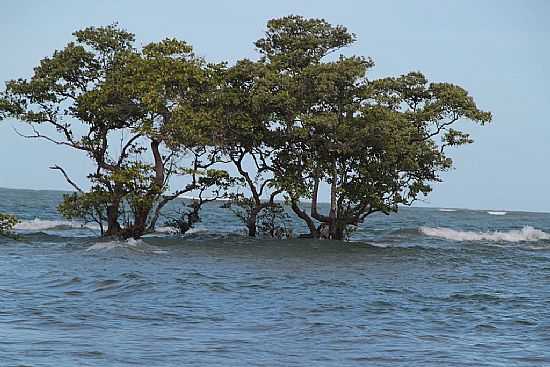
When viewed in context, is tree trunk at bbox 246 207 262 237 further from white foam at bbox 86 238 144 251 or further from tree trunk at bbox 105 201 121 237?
tree trunk at bbox 105 201 121 237

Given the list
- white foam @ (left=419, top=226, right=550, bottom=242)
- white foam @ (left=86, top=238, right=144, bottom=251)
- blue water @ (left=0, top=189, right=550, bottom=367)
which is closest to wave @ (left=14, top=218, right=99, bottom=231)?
blue water @ (left=0, top=189, right=550, bottom=367)

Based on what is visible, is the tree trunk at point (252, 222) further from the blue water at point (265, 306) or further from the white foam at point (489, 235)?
the white foam at point (489, 235)

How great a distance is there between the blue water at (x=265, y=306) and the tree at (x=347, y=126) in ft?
8.20

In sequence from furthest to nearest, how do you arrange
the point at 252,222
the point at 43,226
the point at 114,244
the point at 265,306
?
the point at 43,226, the point at 252,222, the point at 114,244, the point at 265,306

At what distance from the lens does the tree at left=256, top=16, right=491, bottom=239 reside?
32.3m

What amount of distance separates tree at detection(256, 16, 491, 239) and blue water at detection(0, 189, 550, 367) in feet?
8.20

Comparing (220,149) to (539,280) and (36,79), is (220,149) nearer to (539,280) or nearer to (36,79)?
(36,79)

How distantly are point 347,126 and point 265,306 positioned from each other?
49.4 feet

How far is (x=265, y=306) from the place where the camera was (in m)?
18.6

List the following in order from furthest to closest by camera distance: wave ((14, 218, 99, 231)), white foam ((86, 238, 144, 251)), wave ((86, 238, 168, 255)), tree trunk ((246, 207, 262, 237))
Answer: wave ((14, 218, 99, 231)), tree trunk ((246, 207, 262, 237)), white foam ((86, 238, 144, 251)), wave ((86, 238, 168, 255))

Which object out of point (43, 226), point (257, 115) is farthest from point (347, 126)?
point (43, 226)

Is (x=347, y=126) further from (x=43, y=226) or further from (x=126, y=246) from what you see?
(x=43, y=226)

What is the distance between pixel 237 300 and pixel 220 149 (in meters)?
15.6

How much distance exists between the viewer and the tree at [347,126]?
32312 millimetres
